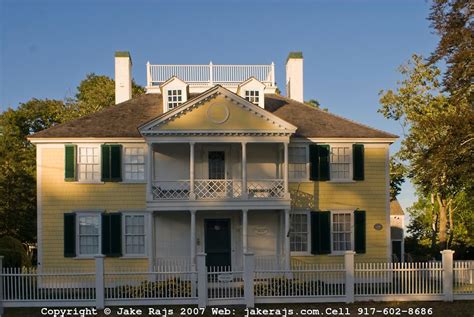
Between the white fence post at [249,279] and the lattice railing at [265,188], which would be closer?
the white fence post at [249,279]

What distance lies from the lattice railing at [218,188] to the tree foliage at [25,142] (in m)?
14.6

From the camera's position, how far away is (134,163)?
22625 millimetres

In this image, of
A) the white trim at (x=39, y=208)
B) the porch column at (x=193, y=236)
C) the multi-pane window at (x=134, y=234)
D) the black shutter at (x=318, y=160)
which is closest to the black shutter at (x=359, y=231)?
the black shutter at (x=318, y=160)

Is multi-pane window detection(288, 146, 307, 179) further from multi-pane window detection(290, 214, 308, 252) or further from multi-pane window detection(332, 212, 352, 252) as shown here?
multi-pane window detection(332, 212, 352, 252)

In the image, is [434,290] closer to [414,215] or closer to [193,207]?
[193,207]

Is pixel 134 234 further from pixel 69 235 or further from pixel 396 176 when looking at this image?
pixel 396 176

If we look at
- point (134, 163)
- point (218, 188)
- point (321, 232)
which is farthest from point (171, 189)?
point (321, 232)

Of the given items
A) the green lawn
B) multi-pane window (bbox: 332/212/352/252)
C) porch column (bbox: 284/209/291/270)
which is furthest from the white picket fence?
multi-pane window (bbox: 332/212/352/252)

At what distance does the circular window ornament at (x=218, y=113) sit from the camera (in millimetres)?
21719

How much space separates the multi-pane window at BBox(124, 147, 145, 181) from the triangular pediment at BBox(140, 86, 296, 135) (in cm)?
179

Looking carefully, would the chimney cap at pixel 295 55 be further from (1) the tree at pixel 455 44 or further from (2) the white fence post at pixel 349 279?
(2) the white fence post at pixel 349 279

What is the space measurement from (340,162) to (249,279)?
775 cm

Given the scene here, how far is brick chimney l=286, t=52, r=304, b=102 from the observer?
26859 millimetres

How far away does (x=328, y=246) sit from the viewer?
22.7 metres
